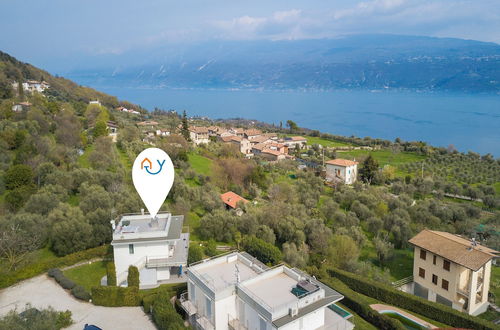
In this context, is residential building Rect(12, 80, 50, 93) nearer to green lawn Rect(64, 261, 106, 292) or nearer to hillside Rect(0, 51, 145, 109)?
hillside Rect(0, 51, 145, 109)

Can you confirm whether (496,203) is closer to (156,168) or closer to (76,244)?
(156,168)

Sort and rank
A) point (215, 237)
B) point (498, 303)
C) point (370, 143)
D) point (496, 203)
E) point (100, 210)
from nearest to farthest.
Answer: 1. point (498, 303)
2. point (100, 210)
3. point (215, 237)
4. point (496, 203)
5. point (370, 143)

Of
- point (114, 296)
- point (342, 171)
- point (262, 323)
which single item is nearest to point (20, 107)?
point (342, 171)

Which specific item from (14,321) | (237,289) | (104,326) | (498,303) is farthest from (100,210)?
(498,303)

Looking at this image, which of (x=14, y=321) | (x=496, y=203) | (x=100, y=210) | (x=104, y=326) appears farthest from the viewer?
(x=496, y=203)

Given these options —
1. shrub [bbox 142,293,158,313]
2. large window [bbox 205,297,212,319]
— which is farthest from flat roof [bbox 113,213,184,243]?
large window [bbox 205,297,212,319]

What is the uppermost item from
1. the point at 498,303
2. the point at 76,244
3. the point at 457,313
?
the point at 76,244
